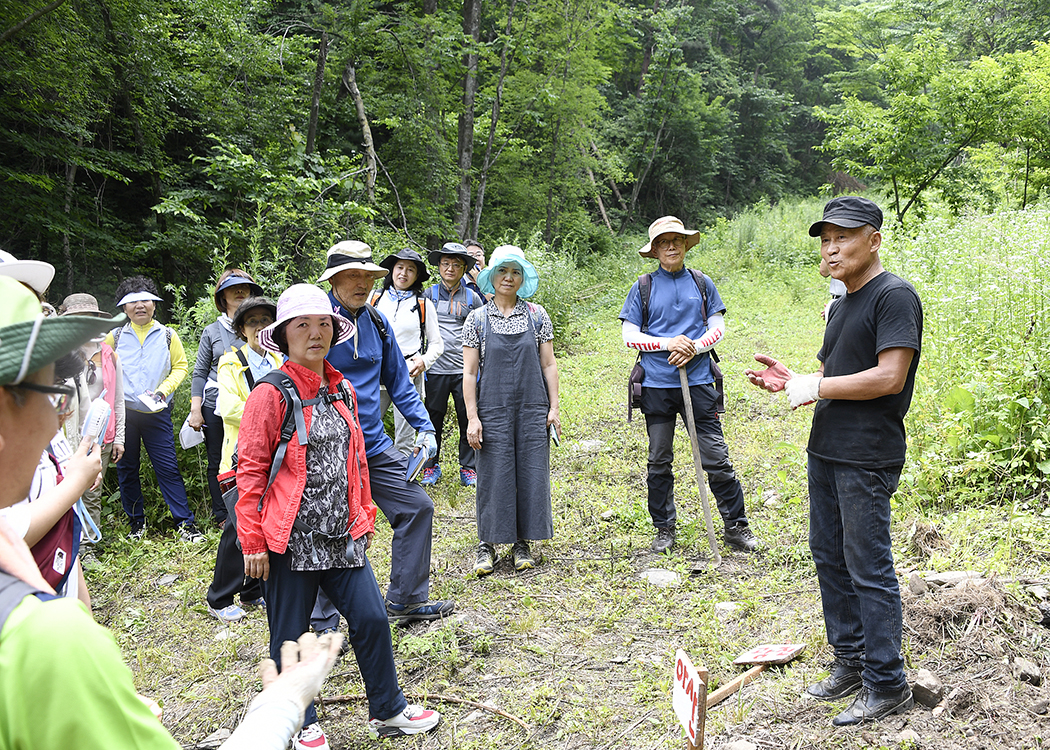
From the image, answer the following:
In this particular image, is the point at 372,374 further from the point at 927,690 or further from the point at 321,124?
the point at 321,124

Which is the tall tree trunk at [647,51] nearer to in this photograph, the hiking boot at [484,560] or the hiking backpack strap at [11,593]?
the hiking boot at [484,560]

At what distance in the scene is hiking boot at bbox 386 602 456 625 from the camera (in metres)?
4.22

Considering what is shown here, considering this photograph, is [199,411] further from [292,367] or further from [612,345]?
[612,345]

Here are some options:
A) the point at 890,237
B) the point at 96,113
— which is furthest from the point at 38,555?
the point at 890,237

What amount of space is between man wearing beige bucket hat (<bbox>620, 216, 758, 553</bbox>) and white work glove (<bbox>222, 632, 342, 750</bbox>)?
142 inches

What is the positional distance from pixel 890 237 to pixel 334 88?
1019cm

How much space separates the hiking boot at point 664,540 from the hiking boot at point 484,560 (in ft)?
3.84

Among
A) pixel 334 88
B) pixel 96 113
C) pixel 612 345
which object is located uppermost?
pixel 334 88

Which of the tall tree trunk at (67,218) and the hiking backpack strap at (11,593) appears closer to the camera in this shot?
the hiking backpack strap at (11,593)

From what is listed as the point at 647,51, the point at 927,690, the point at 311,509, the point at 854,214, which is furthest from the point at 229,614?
the point at 647,51

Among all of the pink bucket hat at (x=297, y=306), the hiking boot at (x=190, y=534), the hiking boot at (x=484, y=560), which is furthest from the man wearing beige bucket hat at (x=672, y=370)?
the hiking boot at (x=190, y=534)

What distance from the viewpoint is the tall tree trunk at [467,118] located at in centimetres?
1239

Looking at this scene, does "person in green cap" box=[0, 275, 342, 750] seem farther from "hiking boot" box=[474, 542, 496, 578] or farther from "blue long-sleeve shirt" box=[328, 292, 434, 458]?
"hiking boot" box=[474, 542, 496, 578]

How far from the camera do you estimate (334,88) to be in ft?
42.4
